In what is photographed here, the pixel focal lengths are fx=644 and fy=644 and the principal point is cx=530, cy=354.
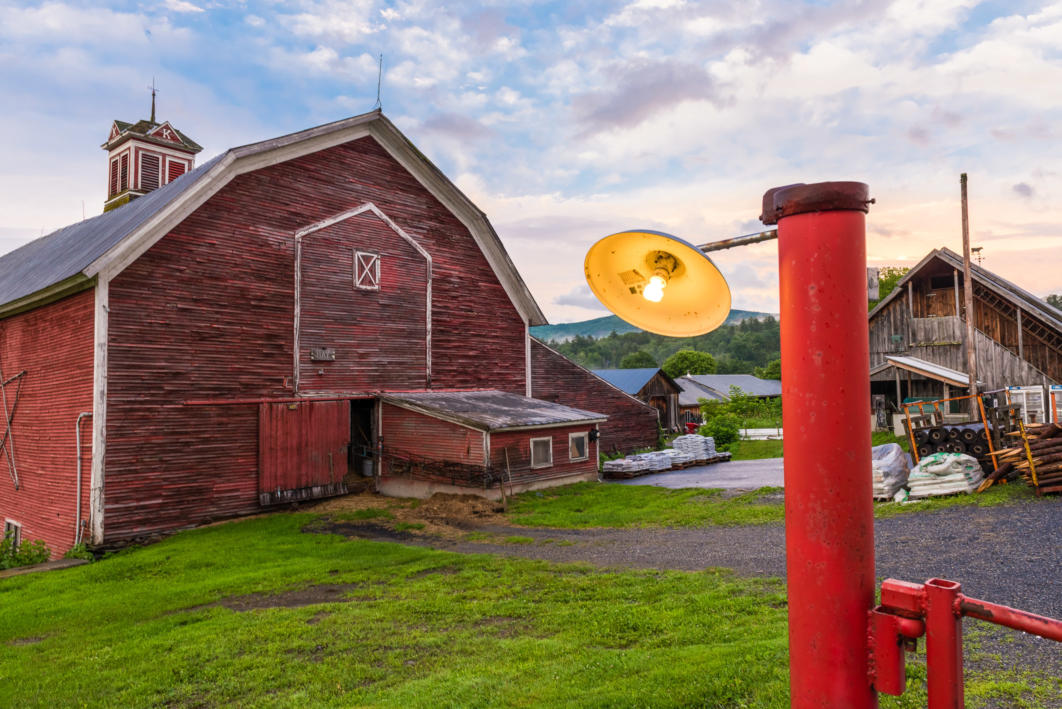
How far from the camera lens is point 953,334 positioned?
30.3m

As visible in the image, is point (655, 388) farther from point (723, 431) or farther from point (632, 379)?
point (723, 431)

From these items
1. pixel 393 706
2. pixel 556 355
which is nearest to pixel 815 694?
pixel 393 706

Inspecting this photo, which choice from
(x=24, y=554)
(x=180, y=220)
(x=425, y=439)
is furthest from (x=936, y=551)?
(x=24, y=554)

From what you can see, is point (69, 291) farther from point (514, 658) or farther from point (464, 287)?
point (514, 658)

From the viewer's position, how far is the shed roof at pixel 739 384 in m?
61.7

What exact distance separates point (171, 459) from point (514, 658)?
12.7 m

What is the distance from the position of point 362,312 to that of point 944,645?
19.0 metres

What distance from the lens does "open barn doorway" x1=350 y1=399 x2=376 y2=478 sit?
20.6 meters

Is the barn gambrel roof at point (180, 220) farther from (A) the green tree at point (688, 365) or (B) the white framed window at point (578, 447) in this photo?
(A) the green tree at point (688, 365)

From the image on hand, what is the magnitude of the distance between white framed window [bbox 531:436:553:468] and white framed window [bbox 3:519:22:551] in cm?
1419

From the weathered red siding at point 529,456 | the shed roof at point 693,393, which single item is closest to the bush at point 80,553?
the weathered red siding at point 529,456

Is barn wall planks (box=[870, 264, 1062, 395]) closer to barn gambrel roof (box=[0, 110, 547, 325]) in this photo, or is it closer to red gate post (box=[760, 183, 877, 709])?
barn gambrel roof (box=[0, 110, 547, 325])

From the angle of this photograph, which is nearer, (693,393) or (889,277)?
(693,393)

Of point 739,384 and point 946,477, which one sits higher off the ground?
point 739,384
